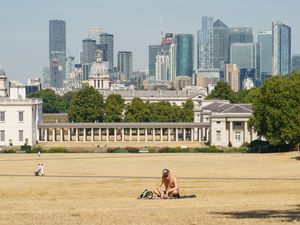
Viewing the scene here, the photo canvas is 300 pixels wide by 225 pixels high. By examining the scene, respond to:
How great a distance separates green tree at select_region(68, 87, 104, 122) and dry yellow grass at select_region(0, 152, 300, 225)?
61644 mm

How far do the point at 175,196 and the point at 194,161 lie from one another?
3849 centimetres

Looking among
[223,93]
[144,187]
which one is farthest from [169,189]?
[223,93]

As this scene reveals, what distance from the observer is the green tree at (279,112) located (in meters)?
84.6

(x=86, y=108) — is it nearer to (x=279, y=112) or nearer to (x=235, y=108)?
(x=235, y=108)

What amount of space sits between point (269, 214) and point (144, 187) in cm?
1796

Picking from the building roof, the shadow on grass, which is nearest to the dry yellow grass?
the shadow on grass

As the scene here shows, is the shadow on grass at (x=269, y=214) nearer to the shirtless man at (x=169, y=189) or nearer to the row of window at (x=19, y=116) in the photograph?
the shirtless man at (x=169, y=189)

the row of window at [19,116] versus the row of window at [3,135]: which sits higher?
the row of window at [19,116]

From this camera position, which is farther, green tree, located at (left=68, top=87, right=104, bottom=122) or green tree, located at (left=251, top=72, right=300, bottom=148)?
green tree, located at (left=68, top=87, right=104, bottom=122)

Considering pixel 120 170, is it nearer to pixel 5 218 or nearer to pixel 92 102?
pixel 5 218

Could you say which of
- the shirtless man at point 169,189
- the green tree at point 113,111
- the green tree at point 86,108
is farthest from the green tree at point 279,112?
the green tree at point 86,108

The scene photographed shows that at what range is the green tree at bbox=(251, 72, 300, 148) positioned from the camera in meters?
84.6

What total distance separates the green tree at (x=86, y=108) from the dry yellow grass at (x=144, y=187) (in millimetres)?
61644

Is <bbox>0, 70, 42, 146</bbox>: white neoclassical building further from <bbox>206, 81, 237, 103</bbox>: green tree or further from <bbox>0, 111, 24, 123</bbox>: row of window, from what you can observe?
<bbox>206, 81, 237, 103</bbox>: green tree
